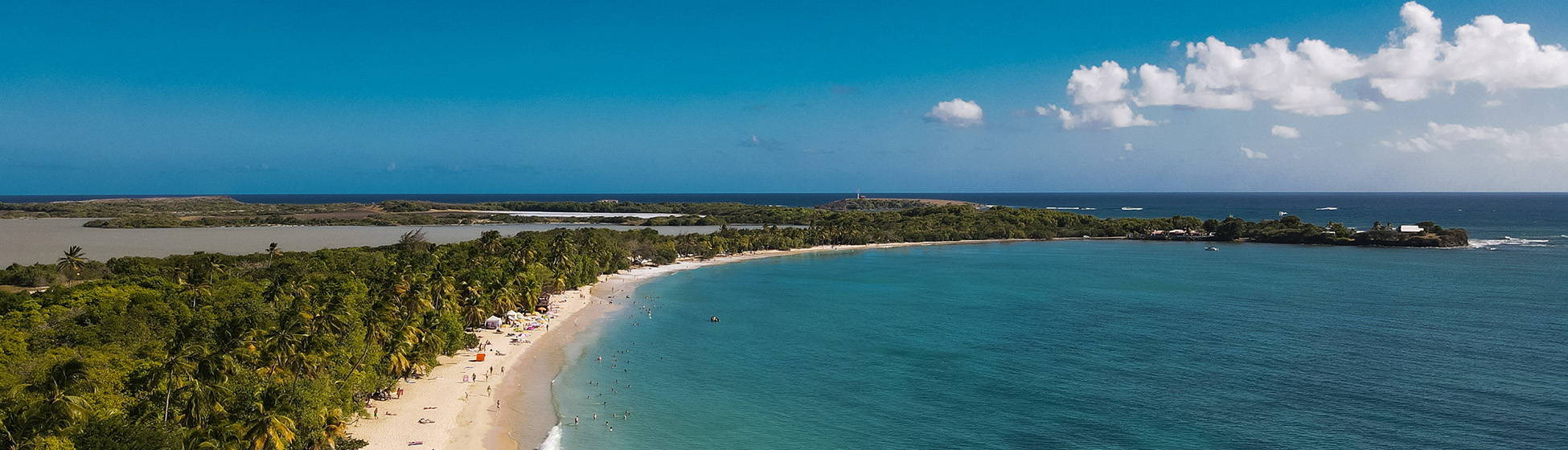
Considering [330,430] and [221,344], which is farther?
[221,344]

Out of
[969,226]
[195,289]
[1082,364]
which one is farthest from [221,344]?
[969,226]

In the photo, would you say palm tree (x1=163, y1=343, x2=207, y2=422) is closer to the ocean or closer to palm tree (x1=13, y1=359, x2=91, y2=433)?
palm tree (x1=13, y1=359, x2=91, y2=433)

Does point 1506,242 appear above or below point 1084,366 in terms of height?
above

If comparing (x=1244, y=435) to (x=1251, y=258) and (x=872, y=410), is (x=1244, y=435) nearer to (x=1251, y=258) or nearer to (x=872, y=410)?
(x=872, y=410)

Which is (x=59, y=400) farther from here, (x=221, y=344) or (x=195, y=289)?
(x=195, y=289)

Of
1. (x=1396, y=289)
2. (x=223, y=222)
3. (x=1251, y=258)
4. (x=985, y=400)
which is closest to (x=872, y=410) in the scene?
(x=985, y=400)
